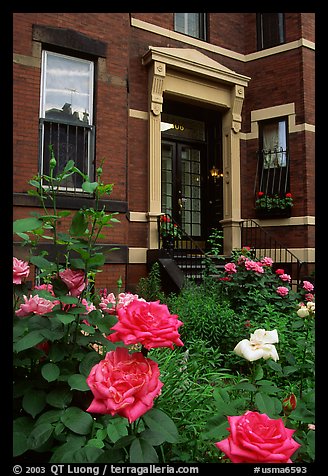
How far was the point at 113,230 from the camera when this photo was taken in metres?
7.18

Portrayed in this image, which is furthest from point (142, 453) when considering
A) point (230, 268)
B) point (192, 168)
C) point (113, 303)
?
point (192, 168)

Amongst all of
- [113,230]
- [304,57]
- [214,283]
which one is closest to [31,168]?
[113,230]

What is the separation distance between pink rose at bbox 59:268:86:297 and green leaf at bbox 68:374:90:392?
36 cm

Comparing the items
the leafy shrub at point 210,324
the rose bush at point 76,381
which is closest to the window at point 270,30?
the leafy shrub at point 210,324

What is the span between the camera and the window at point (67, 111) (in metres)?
7.11

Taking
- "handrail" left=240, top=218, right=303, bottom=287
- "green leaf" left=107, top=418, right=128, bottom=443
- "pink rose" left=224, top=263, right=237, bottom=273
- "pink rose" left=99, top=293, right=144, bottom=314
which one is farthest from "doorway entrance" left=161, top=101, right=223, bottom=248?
"green leaf" left=107, top=418, right=128, bottom=443

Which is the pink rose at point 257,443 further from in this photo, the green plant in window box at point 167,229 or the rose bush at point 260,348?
the green plant in window box at point 167,229

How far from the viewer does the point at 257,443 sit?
1128mm

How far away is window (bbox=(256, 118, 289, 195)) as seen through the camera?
34.7ft

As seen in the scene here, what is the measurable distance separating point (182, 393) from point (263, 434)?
1743 mm

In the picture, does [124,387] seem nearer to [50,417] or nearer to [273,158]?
[50,417]

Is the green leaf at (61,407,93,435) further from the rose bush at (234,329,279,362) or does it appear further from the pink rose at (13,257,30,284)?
the rose bush at (234,329,279,362)

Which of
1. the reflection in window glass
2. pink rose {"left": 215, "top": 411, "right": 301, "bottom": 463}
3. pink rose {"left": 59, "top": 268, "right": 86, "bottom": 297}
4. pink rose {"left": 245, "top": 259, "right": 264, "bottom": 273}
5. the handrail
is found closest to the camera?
pink rose {"left": 215, "top": 411, "right": 301, "bottom": 463}

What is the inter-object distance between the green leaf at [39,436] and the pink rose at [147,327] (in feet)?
1.34
